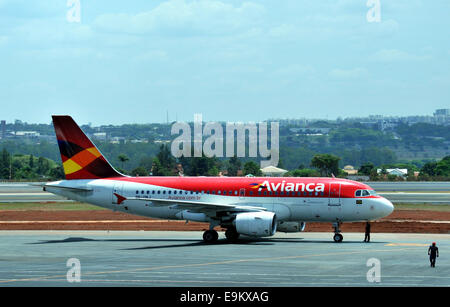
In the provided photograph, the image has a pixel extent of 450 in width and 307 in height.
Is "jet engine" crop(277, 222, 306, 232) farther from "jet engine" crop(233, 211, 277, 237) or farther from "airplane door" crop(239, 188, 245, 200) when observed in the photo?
"jet engine" crop(233, 211, 277, 237)

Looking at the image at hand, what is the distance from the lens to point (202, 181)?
53.5 m

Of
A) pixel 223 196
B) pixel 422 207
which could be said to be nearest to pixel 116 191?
pixel 223 196

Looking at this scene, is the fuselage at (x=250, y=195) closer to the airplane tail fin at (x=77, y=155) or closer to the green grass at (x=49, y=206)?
the airplane tail fin at (x=77, y=155)

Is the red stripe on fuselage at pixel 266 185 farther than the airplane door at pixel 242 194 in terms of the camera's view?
No

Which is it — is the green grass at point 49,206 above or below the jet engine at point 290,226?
below

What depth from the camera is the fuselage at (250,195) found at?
50469 millimetres

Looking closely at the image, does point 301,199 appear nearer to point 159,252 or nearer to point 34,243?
point 159,252

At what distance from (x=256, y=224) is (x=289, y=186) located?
4390mm

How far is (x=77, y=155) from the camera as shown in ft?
183

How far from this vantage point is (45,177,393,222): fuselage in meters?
50.5

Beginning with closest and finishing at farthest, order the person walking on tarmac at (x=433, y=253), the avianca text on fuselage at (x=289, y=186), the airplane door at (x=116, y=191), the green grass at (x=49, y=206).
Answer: the person walking on tarmac at (x=433, y=253)
the avianca text on fuselage at (x=289, y=186)
the airplane door at (x=116, y=191)
the green grass at (x=49, y=206)

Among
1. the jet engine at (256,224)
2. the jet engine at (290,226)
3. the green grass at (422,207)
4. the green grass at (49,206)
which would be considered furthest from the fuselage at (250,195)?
the green grass at (422,207)

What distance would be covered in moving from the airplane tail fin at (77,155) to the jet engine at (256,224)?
11910 mm
